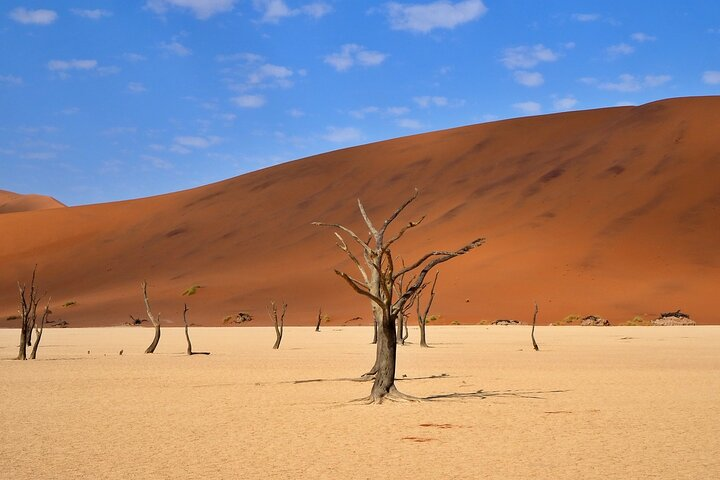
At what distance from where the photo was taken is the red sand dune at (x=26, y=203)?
162875 mm

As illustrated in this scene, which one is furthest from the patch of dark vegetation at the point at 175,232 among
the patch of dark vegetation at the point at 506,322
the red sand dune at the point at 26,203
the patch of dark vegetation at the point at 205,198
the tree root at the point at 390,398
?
the red sand dune at the point at 26,203

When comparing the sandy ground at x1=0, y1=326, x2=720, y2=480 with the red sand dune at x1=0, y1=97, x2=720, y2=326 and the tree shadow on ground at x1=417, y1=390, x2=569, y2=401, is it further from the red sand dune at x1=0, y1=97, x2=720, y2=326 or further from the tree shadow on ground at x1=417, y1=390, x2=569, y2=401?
the red sand dune at x1=0, y1=97, x2=720, y2=326

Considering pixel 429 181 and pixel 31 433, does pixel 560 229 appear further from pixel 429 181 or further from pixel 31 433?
pixel 31 433

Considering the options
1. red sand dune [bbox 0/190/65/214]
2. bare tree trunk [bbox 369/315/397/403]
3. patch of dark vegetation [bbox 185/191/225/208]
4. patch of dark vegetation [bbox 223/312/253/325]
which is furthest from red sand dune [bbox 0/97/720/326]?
red sand dune [bbox 0/190/65/214]

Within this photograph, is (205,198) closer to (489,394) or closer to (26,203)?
(489,394)

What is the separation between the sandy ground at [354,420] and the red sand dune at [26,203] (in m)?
153

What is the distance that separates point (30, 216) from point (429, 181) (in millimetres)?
48707

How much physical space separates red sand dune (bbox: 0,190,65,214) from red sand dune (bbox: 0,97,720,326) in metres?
72.6

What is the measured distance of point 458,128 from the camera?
89.6 meters

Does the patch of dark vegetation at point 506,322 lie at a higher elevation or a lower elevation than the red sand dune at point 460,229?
lower

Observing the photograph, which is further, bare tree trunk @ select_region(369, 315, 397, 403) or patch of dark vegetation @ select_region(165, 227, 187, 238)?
patch of dark vegetation @ select_region(165, 227, 187, 238)

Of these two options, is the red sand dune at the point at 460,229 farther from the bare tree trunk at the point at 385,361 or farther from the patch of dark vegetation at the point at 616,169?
the bare tree trunk at the point at 385,361

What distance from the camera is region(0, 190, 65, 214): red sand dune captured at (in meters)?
163

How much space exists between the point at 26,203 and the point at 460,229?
129 metres
